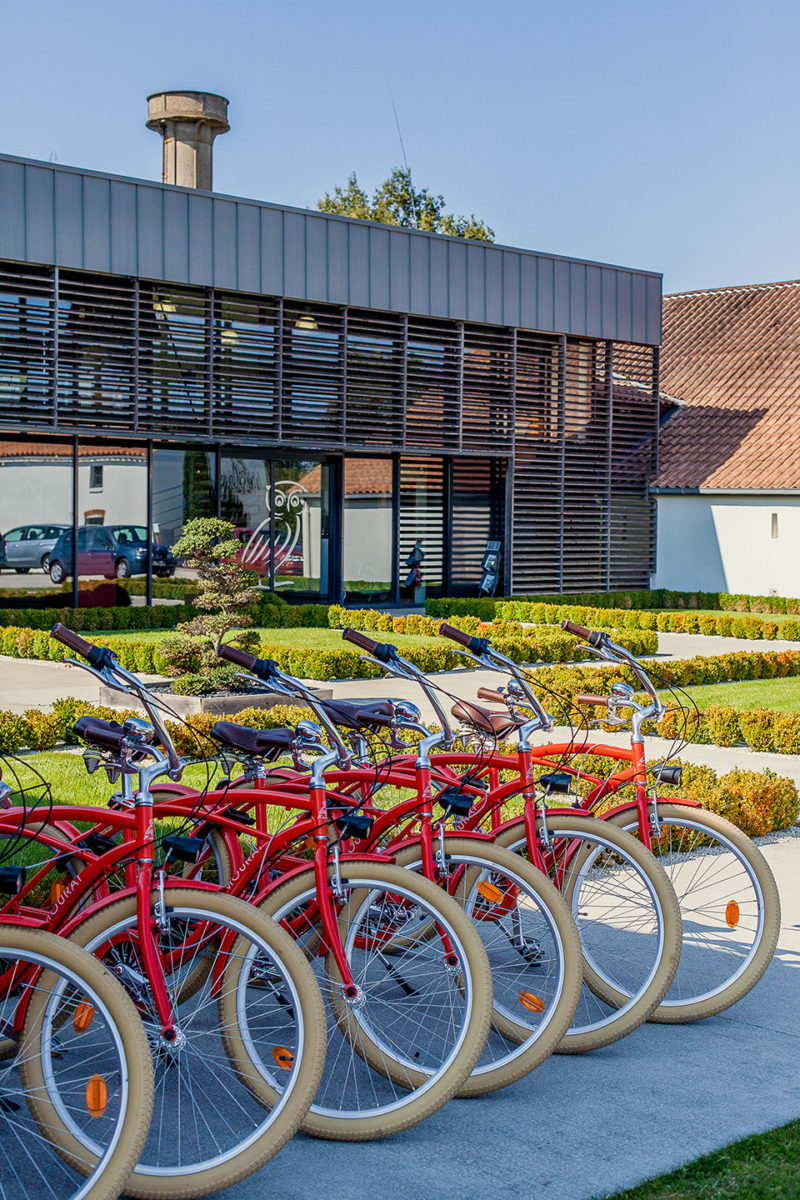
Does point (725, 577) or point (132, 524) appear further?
point (725, 577)

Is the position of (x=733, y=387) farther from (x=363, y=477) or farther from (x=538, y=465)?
(x=363, y=477)

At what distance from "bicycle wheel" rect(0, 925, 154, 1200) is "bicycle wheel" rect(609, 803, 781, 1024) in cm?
224

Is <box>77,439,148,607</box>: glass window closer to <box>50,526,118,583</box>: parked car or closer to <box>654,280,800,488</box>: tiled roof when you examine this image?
<box>50,526,118,583</box>: parked car

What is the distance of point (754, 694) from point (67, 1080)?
1173cm

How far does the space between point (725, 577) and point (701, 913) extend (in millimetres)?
22787

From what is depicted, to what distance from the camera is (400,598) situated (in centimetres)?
2484

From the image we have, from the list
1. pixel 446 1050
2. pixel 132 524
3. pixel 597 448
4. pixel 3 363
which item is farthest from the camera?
pixel 597 448

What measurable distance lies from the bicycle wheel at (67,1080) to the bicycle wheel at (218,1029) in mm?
196

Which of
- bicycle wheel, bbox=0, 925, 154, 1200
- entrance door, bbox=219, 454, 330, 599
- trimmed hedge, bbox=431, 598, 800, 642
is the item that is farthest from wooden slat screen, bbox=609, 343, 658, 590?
bicycle wheel, bbox=0, 925, 154, 1200

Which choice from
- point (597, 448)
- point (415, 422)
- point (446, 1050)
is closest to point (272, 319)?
point (415, 422)

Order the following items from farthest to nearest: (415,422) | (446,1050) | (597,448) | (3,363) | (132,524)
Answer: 1. (597,448)
2. (415,422)
3. (132,524)
4. (3,363)
5. (446,1050)

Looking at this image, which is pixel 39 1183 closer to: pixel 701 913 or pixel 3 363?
pixel 701 913

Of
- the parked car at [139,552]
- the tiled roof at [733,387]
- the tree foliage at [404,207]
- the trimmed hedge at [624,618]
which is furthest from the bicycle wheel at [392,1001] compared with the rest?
the tree foliage at [404,207]

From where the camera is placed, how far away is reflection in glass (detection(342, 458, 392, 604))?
2439 cm
